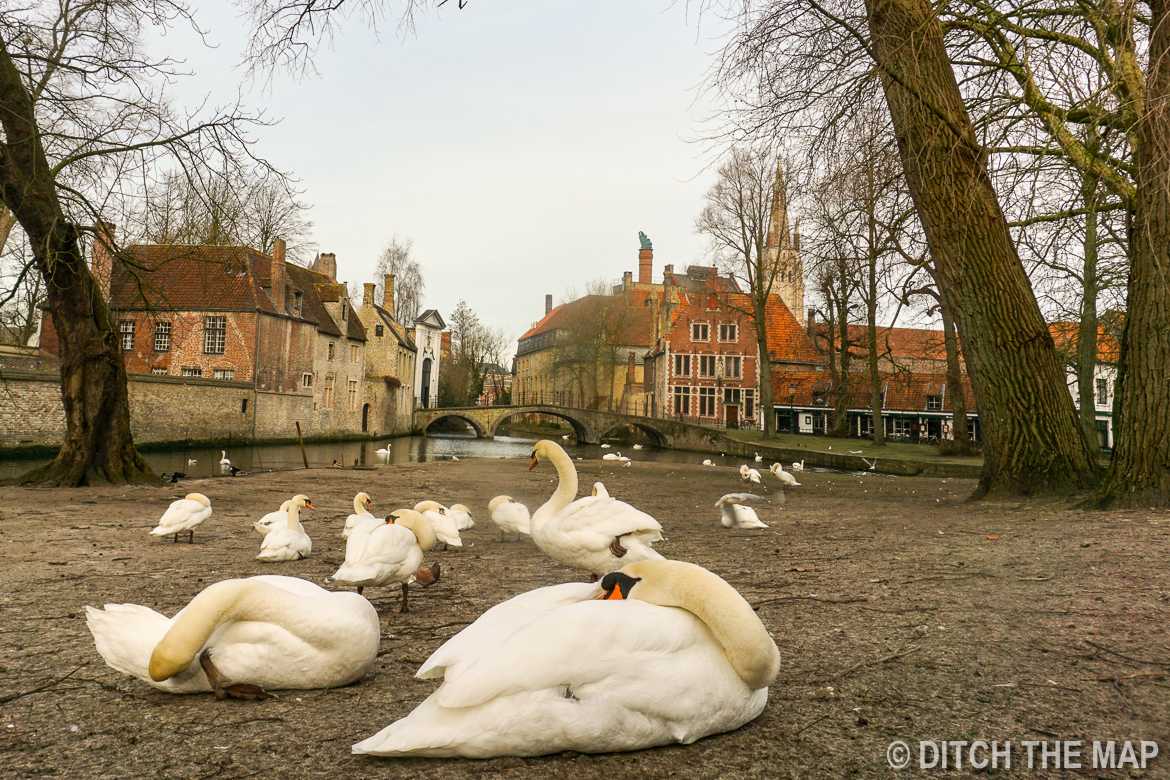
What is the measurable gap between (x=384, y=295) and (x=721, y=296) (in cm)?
2702

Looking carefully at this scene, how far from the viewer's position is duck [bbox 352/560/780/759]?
2.12 m

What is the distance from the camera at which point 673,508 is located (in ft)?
37.4

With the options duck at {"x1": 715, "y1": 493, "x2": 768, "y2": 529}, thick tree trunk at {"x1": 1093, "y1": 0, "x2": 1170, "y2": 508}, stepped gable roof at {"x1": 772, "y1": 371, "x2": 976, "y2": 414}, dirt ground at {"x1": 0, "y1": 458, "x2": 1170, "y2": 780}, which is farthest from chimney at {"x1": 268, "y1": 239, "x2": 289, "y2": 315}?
thick tree trunk at {"x1": 1093, "y1": 0, "x2": 1170, "y2": 508}

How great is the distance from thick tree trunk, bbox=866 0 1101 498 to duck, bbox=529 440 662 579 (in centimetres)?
533

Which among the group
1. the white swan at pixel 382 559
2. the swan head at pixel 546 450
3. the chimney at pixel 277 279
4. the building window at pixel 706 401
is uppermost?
the chimney at pixel 277 279

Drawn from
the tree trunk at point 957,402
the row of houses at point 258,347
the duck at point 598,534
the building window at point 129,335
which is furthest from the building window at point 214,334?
the duck at point 598,534

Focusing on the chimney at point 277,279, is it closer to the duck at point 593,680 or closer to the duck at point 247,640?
the duck at point 247,640

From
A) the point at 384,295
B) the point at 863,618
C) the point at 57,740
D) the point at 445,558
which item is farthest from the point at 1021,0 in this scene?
the point at 384,295

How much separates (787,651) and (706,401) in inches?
2056

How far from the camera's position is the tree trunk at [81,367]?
9.94 metres

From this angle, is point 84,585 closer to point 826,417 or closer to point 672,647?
point 672,647

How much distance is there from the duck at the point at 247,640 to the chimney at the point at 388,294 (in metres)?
57.6

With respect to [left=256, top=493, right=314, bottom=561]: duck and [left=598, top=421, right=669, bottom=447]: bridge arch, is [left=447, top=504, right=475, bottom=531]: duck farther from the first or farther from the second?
[left=598, top=421, right=669, bottom=447]: bridge arch

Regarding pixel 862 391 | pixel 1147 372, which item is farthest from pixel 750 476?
pixel 862 391
